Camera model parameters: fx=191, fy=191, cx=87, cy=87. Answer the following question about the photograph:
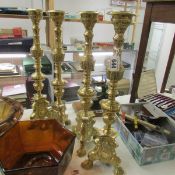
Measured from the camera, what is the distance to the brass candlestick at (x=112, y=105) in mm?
396

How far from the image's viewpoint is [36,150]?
59cm

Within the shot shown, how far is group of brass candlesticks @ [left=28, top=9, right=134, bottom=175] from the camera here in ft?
1.40

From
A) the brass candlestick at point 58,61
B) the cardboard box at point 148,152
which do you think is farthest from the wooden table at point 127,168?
the brass candlestick at point 58,61

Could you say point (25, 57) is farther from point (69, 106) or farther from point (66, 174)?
point (66, 174)

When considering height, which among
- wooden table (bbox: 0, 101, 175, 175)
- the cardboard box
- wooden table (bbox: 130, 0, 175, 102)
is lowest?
wooden table (bbox: 0, 101, 175, 175)

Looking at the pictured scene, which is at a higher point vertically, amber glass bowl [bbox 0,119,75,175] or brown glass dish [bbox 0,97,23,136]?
brown glass dish [bbox 0,97,23,136]

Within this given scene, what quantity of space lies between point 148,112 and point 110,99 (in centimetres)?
37

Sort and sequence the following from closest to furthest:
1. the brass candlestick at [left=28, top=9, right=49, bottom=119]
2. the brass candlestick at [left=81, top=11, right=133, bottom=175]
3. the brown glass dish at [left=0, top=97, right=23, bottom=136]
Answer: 1. the brass candlestick at [left=81, top=11, right=133, bottom=175]
2. the brown glass dish at [left=0, top=97, right=23, bottom=136]
3. the brass candlestick at [left=28, top=9, right=49, bottom=119]

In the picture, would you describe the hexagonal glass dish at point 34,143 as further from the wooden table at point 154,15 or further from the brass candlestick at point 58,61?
the wooden table at point 154,15

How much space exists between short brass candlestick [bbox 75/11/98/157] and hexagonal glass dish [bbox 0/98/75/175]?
0.08 meters

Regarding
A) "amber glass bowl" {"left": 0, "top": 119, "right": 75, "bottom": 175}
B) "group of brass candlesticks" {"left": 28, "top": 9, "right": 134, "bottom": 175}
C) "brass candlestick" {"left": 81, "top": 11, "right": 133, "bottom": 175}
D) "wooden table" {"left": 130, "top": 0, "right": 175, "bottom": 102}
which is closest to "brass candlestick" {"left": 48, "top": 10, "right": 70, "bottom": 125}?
"group of brass candlesticks" {"left": 28, "top": 9, "right": 134, "bottom": 175}

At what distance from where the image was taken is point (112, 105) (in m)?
0.49

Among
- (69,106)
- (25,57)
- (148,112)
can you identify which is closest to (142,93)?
(148,112)

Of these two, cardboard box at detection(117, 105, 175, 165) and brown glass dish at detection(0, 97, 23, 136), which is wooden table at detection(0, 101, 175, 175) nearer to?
cardboard box at detection(117, 105, 175, 165)
